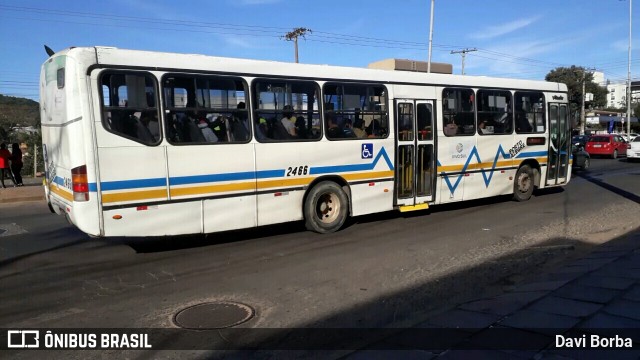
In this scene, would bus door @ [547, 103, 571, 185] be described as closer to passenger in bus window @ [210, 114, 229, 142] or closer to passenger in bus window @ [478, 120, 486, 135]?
passenger in bus window @ [478, 120, 486, 135]

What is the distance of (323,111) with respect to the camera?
8586 mm

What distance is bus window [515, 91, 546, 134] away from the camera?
11.8m

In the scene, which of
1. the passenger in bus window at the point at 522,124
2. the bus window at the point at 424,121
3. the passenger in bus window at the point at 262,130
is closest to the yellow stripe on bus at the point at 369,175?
the bus window at the point at 424,121

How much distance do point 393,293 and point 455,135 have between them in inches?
228

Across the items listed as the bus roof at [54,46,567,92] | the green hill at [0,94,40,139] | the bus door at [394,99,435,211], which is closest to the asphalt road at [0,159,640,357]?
the bus door at [394,99,435,211]

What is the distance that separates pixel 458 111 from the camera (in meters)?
10.5

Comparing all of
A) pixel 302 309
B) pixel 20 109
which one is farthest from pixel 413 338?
pixel 20 109

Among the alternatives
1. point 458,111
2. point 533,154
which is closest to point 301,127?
point 458,111

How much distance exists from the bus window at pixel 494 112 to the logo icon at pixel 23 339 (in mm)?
9363

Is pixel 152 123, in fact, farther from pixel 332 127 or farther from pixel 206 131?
pixel 332 127

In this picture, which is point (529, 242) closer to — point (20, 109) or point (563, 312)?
point (563, 312)

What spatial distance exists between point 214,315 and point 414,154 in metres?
6.05

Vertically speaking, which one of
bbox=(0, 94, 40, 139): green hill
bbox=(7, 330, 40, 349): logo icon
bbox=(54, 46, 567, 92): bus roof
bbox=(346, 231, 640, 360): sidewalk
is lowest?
bbox=(7, 330, 40, 349): logo icon

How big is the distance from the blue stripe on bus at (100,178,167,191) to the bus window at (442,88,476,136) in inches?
239
